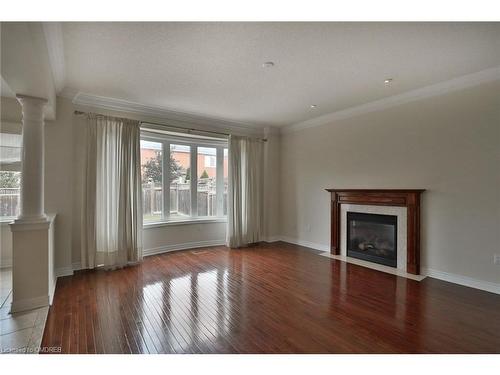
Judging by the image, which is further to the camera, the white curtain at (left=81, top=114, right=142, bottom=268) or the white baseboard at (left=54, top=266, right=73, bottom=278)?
the white curtain at (left=81, top=114, right=142, bottom=268)

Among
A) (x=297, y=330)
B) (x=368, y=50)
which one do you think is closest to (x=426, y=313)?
(x=297, y=330)

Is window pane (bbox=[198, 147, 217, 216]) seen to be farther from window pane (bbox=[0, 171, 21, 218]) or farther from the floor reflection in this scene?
window pane (bbox=[0, 171, 21, 218])

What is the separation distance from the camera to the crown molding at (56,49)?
214 cm

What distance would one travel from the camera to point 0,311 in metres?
2.59

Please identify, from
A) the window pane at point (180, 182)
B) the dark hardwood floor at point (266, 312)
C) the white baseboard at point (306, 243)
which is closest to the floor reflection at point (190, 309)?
the dark hardwood floor at point (266, 312)

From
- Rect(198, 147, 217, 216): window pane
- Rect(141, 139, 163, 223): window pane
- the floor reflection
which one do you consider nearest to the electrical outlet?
the floor reflection

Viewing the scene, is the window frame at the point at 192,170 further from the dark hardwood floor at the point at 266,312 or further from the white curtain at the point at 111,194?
the dark hardwood floor at the point at 266,312

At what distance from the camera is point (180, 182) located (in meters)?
5.23

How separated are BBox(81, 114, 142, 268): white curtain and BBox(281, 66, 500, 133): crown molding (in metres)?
3.48

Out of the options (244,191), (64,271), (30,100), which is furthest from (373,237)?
(30,100)

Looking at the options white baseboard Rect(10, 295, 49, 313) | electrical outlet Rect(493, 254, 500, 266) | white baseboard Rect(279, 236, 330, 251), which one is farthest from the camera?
white baseboard Rect(279, 236, 330, 251)

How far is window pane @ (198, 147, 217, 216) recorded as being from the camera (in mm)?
5484

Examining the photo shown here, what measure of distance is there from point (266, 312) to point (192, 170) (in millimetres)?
3490
